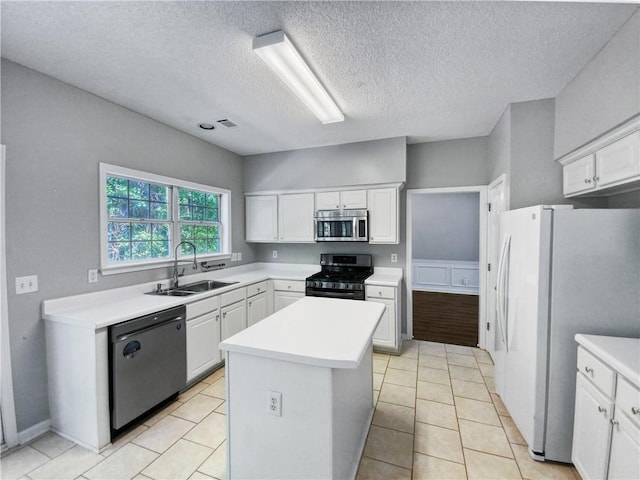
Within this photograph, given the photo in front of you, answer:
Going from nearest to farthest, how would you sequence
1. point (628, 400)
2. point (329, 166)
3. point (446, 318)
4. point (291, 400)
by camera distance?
point (628, 400) → point (291, 400) → point (329, 166) → point (446, 318)

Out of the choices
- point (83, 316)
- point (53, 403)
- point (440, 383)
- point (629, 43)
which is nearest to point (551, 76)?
point (629, 43)

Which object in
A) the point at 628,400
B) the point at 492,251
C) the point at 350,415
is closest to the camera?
the point at 628,400

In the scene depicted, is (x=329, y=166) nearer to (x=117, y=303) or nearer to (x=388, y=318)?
(x=388, y=318)

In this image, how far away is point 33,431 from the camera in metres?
2.03

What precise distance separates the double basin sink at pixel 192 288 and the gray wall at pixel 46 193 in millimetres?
361

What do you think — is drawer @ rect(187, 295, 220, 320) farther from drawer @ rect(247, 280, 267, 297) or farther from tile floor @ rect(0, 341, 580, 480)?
Result: tile floor @ rect(0, 341, 580, 480)

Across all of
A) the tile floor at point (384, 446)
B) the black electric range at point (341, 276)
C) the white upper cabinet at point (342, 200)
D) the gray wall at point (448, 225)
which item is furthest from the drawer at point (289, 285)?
the gray wall at point (448, 225)

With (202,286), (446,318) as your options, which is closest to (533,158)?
(446,318)

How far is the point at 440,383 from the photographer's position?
2801 millimetres

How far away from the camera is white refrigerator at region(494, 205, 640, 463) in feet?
5.49

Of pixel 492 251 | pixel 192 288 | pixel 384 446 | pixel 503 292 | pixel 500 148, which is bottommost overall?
pixel 384 446

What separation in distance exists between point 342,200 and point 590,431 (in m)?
3.07

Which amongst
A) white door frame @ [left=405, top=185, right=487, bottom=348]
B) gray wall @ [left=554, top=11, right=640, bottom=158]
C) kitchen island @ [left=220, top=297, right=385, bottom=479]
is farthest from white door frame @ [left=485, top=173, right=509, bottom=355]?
kitchen island @ [left=220, top=297, right=385, bottom=479]

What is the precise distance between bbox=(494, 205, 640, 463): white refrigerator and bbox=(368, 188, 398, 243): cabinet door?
1712mm
